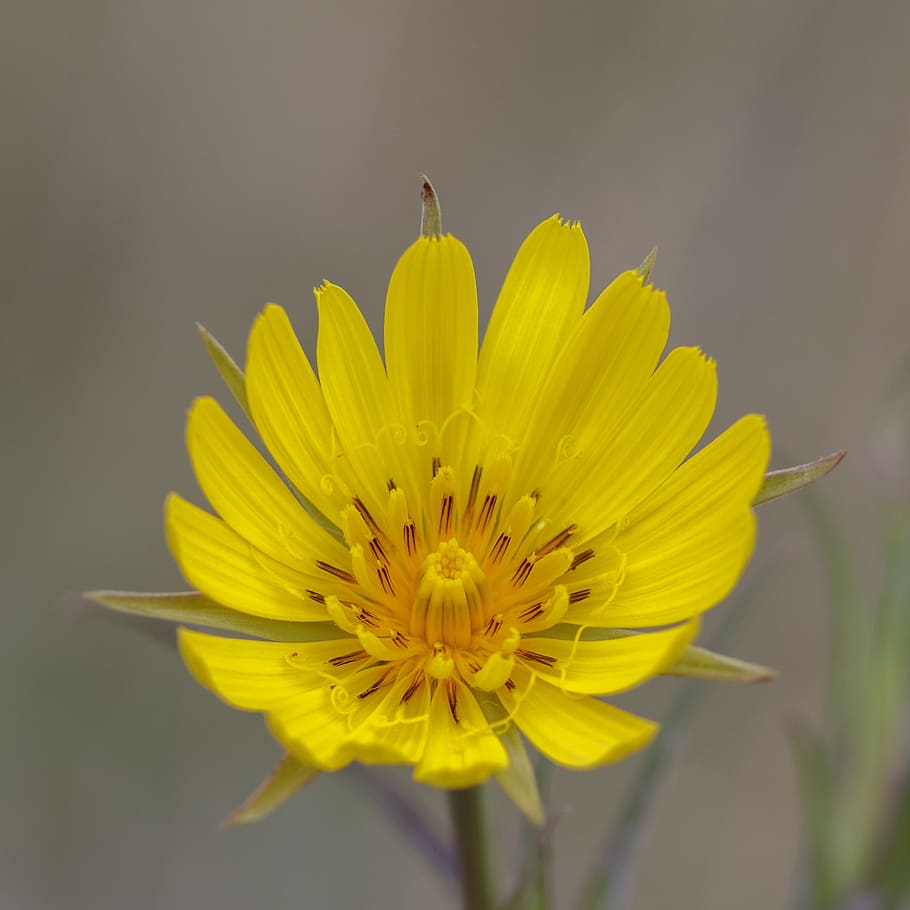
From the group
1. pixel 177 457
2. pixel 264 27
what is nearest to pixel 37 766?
pixel 177 457

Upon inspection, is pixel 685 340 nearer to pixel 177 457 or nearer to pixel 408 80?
pixel 408 80

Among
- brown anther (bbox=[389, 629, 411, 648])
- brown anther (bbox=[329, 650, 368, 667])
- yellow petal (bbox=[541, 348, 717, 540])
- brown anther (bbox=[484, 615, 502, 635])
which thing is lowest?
brown anther (bbox=[329, 650, 368, 667])

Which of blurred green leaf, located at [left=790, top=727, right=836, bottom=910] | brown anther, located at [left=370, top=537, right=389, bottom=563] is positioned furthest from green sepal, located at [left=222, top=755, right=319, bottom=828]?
blurred green leaf, located at [left=790, top=727, right=836, bottom=910]

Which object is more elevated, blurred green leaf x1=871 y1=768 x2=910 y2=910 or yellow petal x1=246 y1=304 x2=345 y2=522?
yellow petal x1=246 y1=304 x2=345 y2=522

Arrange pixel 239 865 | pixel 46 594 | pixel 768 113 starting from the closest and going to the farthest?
1. pixel 239 865
2. pixel 46 594
3. pixel 768 113

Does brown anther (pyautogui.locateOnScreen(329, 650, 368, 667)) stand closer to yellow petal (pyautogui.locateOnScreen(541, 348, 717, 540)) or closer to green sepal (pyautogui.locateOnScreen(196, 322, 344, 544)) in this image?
green sepal (pyautogui.locateOnScreen(196, 322, 344, 544))

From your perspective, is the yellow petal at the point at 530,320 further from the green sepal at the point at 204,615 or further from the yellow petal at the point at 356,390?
the green sepal at the point at 204,615

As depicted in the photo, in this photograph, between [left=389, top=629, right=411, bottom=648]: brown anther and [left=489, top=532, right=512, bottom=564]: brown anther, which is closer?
[left=389, top=629, right=411, bottom=648]: brown anther

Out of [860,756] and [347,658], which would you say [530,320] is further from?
[860,756]
